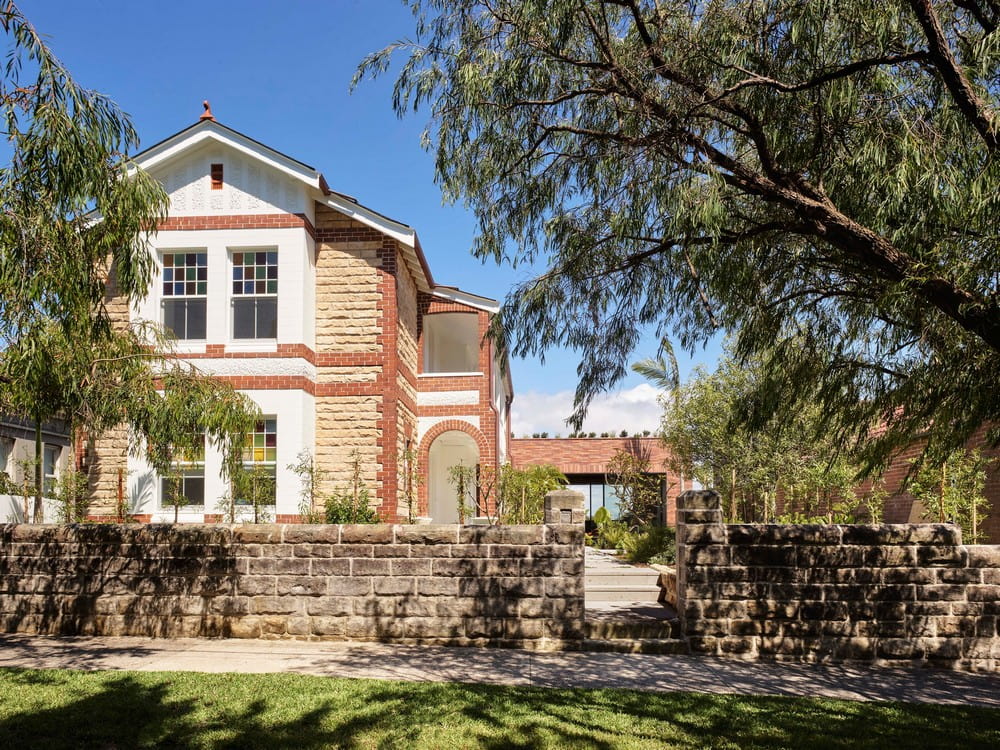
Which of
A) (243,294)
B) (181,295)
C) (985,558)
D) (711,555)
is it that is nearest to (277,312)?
(243,294)

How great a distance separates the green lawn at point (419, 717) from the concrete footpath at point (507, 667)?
0.42 metres

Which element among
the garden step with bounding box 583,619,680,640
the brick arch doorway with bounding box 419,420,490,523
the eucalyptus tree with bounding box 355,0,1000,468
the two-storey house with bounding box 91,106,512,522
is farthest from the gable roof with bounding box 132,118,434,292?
the garden step with bounding box 583,619,680,640

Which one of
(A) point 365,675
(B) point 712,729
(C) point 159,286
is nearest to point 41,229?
(A) point 365,675

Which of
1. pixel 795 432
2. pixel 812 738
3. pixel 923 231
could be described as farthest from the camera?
pixel 795 432

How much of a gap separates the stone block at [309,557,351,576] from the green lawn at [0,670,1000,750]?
74.9 inches

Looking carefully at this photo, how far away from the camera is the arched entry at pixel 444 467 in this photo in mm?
22266

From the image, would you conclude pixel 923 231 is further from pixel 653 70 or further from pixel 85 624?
pixel 85 624

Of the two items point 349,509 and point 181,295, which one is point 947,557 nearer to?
point 349,509

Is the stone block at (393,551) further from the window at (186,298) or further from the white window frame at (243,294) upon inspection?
the window at (186,298)

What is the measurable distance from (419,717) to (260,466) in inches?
366

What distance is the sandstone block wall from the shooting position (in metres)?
8.78

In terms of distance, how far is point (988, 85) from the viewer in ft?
21.6

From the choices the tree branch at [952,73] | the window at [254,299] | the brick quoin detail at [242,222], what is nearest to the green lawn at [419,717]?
the tree branch at [952,73]

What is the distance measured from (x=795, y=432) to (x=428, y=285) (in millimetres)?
9290
